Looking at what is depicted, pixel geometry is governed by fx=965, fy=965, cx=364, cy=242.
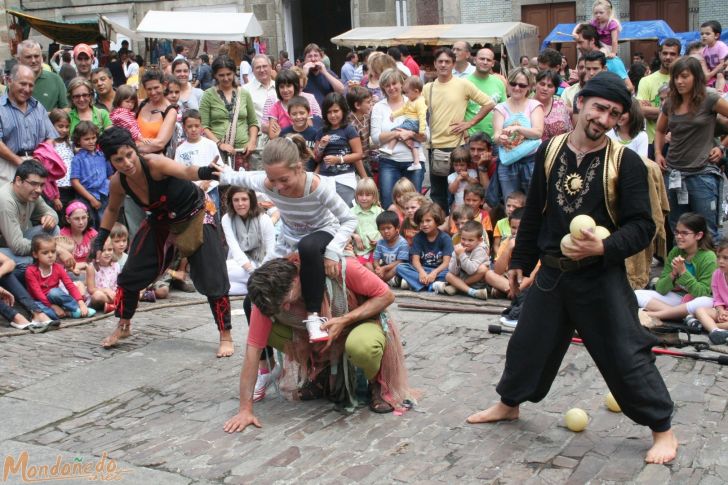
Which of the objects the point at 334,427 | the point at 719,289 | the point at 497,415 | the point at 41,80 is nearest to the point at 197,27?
the point at 41,80

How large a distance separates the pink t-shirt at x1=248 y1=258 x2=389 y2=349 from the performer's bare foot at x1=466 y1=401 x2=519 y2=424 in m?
0.83

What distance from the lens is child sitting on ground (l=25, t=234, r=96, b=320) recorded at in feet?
25.7

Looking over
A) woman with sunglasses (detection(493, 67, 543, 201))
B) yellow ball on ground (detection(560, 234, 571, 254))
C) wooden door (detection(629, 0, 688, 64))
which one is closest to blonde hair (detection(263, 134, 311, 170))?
yellow ball on ground (detection(560, 234, 571, 254))

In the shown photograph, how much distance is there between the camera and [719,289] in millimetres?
6652

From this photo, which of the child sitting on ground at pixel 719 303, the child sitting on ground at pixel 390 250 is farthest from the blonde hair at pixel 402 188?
the child sitting on ground at pixel 719 303

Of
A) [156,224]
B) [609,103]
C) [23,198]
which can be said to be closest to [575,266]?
[609,103]

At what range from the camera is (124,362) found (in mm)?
6527

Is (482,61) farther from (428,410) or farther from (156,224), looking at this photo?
(428,410)

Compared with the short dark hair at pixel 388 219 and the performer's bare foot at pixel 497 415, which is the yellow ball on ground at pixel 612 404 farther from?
the short dark hair at pixel 388 219

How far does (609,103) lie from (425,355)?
256 cm

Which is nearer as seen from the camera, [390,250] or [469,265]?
[469,265]

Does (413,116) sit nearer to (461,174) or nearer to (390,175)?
(390,175)

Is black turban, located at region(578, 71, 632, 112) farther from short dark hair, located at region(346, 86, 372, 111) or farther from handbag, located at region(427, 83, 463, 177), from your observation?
short dark hair, located at region(346, 86, 372, 111)

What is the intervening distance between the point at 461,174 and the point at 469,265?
4.68ft
